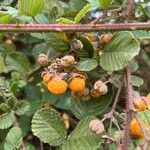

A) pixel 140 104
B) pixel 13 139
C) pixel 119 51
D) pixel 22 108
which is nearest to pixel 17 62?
pixel 22 108

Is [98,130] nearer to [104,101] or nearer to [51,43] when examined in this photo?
[104,101]

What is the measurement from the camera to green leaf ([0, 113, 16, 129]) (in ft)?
4.38

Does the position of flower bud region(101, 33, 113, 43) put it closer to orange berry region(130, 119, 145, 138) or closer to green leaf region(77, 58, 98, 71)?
green leaf region(77, 58, 98, 71)

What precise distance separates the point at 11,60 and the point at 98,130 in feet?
1.86

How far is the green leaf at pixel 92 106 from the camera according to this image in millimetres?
1325

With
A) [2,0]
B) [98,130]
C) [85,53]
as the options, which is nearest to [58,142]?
[98,130]

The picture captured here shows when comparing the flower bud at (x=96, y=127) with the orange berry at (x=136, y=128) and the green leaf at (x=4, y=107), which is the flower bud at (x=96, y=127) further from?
the green leaf at (x=4, y=107)

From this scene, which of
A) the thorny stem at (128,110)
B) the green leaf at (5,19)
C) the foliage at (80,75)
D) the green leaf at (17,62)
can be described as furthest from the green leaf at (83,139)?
the green leaf at (17,62)

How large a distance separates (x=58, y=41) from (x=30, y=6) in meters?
0.13

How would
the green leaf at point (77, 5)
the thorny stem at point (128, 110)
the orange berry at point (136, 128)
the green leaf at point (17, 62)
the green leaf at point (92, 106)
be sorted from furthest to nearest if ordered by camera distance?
the green leaf at point (17, 62)
the green leaf at point (77, 5)
the green leaf at point (92, 106)
the orange berry at point (136, 128)
the thorny stem at point (128, 110)

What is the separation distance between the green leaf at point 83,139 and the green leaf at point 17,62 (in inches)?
17.2

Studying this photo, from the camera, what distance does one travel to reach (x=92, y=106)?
1338 mm

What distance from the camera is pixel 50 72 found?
4.06ft

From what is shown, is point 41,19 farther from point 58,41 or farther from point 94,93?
point 94,93
